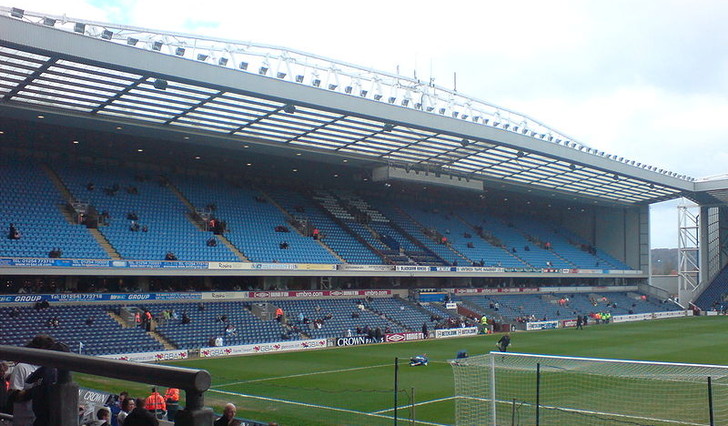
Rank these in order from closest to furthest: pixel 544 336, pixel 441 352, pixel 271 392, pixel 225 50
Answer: pixel 271 392 → pixel 225 50 → pixel 441 352 → pixel 544 336

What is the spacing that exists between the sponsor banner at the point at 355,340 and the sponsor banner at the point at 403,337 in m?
0.49

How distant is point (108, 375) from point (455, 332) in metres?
43.9

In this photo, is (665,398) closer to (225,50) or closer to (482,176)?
(225,50)

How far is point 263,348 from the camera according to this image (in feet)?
116

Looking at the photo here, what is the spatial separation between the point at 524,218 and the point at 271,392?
55638 millimetres

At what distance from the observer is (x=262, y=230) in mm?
45344

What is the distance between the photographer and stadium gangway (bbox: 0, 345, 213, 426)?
9.22 ft

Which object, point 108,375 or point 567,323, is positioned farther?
point 567,323

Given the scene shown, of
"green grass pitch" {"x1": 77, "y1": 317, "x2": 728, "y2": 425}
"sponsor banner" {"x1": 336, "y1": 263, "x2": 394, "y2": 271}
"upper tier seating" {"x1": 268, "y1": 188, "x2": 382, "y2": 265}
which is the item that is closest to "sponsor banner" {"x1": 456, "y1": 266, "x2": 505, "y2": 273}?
"sponsor banner" {"x1": 336, "y1": 263, "x2": 394, "y2": 271}

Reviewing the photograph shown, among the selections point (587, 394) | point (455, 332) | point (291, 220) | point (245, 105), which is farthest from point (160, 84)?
point (455, 332)

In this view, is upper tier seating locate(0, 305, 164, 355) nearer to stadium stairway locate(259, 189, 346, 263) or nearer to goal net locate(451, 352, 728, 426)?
stadium stairway locate(259, 189, 346, 263)

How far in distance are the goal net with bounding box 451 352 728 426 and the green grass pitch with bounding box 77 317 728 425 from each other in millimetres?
1421

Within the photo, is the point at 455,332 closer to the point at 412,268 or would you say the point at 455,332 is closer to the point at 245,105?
the point at 412,268

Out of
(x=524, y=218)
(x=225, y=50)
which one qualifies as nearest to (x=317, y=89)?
(x=225, y=50)
